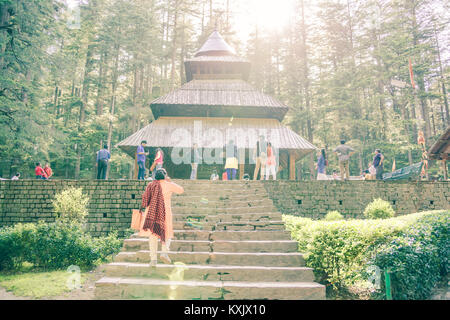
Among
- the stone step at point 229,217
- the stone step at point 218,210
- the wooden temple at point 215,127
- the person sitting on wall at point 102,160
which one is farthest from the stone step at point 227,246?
the wooden temple at point 215,127

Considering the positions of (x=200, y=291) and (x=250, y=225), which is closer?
(x=200, y=291)

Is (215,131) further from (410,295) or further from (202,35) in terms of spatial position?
(202,35)

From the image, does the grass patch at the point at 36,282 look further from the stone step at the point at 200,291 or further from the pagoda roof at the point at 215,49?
the pagoda roof at the point at 215,49

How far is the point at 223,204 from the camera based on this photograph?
320 inches

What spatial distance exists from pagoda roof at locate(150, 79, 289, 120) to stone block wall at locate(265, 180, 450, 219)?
6.25 meters

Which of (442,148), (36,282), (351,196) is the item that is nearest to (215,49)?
(351,196)

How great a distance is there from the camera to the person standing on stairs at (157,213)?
4.59 m

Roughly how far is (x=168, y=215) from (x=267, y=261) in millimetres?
2060

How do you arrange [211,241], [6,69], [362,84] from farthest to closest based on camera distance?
[362,84] → [6,69] → [211,241]

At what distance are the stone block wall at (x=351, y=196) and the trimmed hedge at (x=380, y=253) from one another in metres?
4.55

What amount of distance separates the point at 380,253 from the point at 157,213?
372 cm

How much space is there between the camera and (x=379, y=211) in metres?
9.63

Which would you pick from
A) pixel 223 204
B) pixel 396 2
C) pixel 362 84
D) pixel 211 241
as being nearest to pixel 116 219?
pixel 223 204

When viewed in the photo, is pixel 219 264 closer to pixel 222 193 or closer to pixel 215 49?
pixel 222 193
